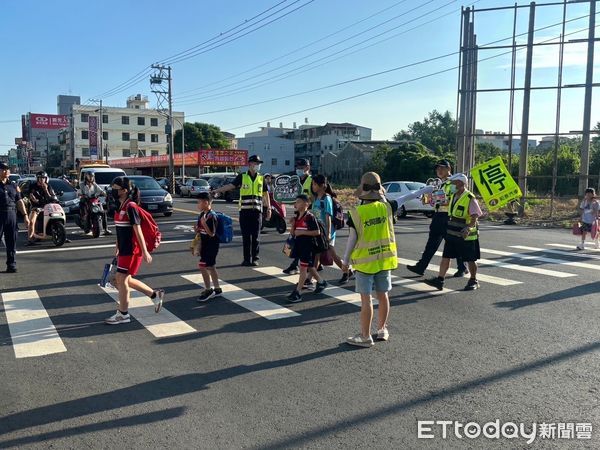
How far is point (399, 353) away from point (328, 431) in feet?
5.79

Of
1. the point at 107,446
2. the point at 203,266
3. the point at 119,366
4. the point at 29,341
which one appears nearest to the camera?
the point at 107,446

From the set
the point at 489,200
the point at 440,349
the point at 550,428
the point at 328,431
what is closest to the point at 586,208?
the point at 489,200

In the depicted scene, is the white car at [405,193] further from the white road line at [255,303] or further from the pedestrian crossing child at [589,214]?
the white road line at [255,303]

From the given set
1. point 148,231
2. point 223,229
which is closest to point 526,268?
point 223,229

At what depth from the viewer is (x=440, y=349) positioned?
5.34 meters

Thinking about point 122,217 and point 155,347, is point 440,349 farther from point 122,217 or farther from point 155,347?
point 122,217

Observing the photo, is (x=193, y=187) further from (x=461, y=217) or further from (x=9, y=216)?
(x=461, y=217)

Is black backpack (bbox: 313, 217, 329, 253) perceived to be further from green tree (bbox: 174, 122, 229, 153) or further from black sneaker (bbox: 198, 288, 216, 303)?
green tree (bbox: 174, 122, 229, 153)

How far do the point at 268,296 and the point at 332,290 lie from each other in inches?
40.8

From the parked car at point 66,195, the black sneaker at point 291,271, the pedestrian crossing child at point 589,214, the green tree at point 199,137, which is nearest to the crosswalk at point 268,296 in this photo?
the black sneaker at point 291,271

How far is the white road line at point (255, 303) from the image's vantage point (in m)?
6.66

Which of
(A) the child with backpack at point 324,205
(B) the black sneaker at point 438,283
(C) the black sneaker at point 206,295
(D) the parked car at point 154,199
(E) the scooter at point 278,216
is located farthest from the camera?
(D) the parked car at point 154,199

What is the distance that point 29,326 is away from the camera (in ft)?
20.2
